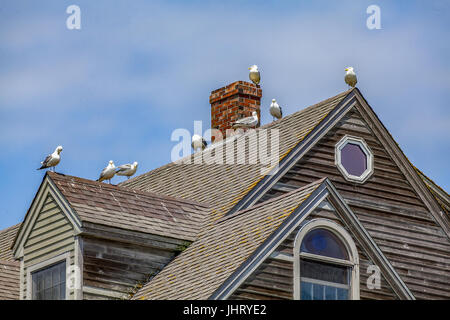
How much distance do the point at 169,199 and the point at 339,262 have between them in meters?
5.11

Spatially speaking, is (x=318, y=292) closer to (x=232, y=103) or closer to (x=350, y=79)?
(x=232, y=103)

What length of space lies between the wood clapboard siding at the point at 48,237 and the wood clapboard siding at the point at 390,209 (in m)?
4.13

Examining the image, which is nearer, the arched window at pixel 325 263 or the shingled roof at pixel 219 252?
the shingled roof at pixel 219 252

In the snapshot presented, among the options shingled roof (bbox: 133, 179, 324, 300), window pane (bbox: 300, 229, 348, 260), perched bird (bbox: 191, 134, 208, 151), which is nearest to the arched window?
window pane (bbox: 300, 229, 348, 260)

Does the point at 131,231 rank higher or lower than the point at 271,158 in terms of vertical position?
lower

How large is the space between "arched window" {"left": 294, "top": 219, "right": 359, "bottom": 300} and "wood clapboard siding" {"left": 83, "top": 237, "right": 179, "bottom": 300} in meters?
3.42

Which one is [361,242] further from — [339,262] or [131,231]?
[131,231]

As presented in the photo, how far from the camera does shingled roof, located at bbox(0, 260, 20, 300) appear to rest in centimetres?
2289

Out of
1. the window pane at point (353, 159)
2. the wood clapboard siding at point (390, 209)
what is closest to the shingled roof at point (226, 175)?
the wood clapboard siding at point (390, 209)

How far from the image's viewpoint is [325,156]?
24.1 meters

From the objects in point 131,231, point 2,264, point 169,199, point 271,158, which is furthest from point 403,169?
point 2,264

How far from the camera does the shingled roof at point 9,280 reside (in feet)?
75.1

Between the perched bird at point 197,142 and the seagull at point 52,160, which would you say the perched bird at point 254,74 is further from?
the seagull at point 52,160

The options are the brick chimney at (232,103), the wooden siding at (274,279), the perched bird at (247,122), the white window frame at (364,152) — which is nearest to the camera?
the wooden siding at (274,279)
